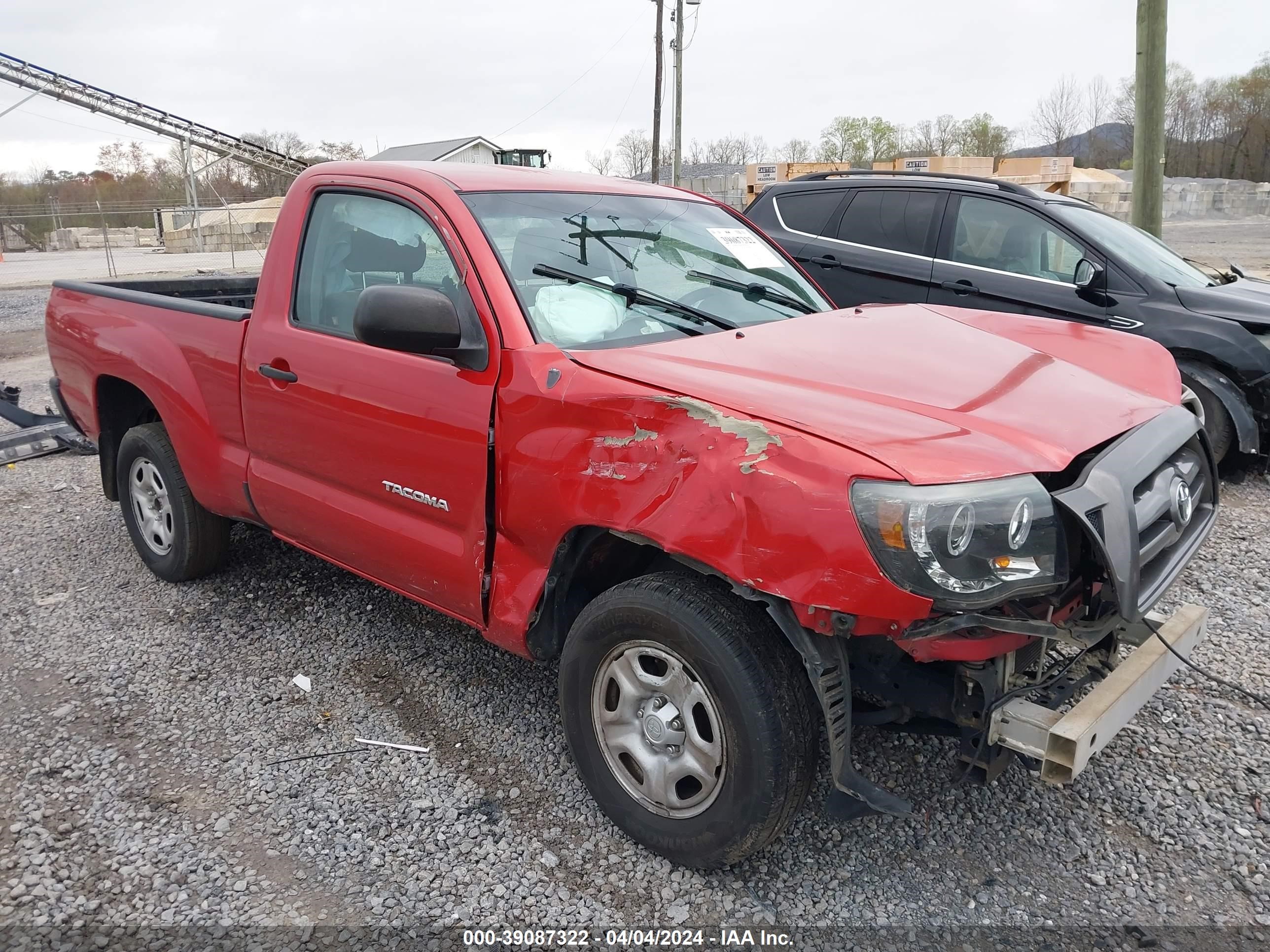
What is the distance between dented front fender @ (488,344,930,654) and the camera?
79.8 inches

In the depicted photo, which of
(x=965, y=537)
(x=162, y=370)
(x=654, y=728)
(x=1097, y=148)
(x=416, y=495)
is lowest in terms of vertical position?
(x=654, y=728)

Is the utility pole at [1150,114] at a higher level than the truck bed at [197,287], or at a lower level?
higher

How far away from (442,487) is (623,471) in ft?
2.54

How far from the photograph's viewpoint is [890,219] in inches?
270

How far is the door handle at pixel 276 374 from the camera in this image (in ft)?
11.1

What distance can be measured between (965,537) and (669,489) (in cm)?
70

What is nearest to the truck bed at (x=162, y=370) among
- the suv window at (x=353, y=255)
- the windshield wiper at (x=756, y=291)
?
the suv window at (x=353, y=255)

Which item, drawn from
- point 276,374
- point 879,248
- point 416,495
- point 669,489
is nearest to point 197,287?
point 276,374

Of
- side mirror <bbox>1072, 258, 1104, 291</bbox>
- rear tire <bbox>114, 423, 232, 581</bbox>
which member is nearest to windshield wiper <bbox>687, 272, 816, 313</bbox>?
rear tire <bbox>114, 423, 232, 581</bbox>

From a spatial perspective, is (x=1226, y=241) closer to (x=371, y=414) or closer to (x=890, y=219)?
(x=890, y=219)

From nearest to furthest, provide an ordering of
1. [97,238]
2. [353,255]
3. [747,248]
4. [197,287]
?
[353,255] → [747,248] → [197,287] → [97,238]

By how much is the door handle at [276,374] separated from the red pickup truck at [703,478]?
0.15ft

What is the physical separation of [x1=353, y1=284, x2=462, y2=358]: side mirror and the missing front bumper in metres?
1.79

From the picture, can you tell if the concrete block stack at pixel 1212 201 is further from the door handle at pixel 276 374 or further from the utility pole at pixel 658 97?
the door handle at pixel 276 374
